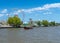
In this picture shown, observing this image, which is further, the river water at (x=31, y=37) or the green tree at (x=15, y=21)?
the green tree at (x=15, y=21)

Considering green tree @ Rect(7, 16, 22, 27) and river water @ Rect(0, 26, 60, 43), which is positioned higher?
green tree @ Rect(7, 16, 22, 27)

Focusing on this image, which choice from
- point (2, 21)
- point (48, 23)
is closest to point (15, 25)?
point (2, 21)

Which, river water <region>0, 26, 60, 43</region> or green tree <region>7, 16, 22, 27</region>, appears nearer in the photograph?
river water <region>0, 26, 60, 43</region>

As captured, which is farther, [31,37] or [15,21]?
[15,21]

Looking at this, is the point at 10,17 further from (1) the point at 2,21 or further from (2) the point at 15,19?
(1) the point at 2,21

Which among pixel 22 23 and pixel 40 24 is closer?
pixel 22 23

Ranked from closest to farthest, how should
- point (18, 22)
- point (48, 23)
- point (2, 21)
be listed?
point (18, 22)
point (2, 21)
point (48, 23)

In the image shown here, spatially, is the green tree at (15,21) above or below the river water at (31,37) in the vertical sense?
above

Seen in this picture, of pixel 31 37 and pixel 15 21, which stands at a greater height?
pixel 15 21

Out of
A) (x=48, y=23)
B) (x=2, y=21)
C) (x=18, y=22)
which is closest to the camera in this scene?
(x=18, y=22)

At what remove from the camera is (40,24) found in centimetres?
13725

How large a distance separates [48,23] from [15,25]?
55.2 meters

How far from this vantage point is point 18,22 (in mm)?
95375

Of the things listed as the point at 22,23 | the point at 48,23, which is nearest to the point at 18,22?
the point at 22,23
